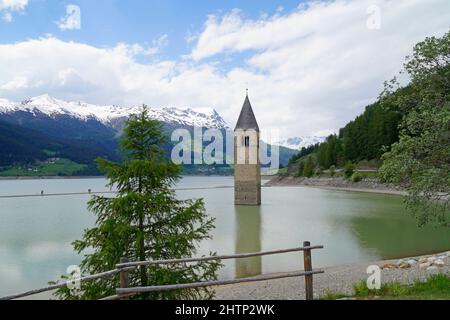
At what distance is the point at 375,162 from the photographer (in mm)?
101625

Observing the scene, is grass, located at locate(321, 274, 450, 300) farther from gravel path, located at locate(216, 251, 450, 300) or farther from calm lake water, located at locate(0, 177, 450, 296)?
calm lake water, located at locate(0, 177, 450, 296)

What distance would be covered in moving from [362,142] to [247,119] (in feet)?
186

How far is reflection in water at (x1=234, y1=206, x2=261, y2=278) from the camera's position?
19344 mm

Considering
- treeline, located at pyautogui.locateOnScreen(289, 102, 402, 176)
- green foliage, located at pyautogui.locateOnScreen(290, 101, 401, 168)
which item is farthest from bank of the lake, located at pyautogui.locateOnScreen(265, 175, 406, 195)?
green foliage, located at pyautogui.locateOnScreen(290, 101, 401, 168)

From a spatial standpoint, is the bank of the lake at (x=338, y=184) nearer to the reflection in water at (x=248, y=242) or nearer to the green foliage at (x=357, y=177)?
the green foliage at (x=357, y=177)

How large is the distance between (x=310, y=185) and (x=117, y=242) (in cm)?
11795

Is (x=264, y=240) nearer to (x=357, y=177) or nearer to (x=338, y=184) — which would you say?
(x=357, y=177)

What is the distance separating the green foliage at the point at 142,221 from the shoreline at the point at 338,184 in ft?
189

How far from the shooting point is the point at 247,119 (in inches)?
2606

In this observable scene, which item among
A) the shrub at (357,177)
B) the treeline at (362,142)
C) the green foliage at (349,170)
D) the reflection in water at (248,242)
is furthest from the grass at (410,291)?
the green foliage at (349,170)

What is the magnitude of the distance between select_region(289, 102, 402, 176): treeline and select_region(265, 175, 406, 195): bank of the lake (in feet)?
15.4

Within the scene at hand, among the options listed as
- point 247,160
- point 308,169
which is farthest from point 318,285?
point 308,169

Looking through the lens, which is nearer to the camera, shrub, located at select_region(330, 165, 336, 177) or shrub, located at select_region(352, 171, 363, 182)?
shrub, located at select_region(352, 171, 363, 182)
